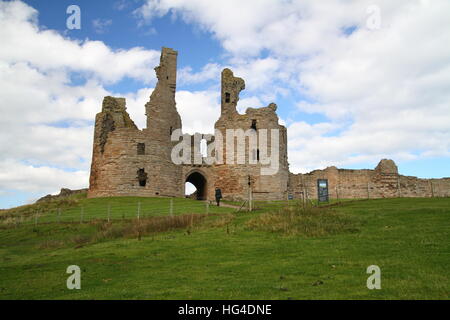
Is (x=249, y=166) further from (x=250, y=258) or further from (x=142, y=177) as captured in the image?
(x=250, y=258)

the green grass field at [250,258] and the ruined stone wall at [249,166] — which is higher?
the ruined stone wall at [249,166]

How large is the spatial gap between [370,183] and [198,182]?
58.2 ft

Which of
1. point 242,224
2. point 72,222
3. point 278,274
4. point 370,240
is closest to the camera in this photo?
point 278,274

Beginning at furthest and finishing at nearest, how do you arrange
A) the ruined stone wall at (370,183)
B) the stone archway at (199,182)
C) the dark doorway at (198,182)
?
1. the dark doorway at (198,182)
2. the stone archway at (199,182)
3. the ruined stone wall at (370,183)

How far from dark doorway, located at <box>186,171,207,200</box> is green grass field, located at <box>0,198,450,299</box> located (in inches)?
902

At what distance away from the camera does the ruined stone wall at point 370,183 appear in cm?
4081

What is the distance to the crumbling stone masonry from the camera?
38.0m

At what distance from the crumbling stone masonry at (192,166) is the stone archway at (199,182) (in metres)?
0.30

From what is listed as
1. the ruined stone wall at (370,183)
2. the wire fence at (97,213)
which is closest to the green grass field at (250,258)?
the wire fence at (97,213)

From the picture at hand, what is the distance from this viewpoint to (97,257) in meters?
12.7

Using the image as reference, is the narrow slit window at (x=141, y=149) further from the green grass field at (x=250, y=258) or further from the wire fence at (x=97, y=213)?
the green grass field at (x=250, y=258)
